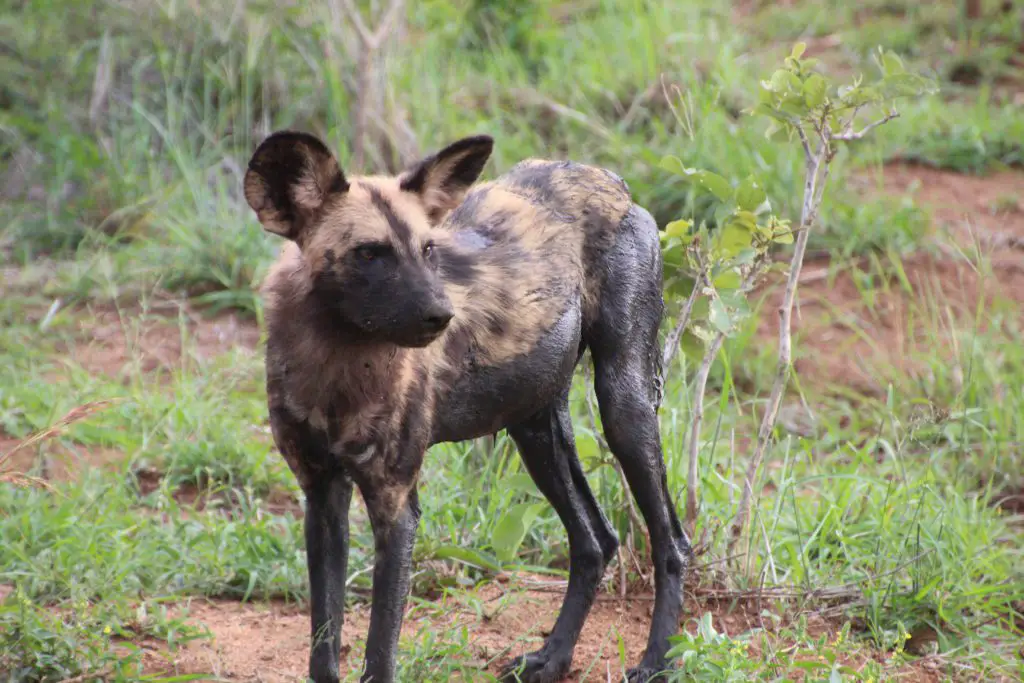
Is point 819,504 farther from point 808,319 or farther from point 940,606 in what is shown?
→ point 808,319

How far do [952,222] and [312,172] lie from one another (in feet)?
16.7

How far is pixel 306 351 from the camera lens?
114 inches

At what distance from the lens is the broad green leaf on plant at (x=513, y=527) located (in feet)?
12.5

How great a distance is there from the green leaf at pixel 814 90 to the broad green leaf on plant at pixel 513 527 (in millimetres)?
1476

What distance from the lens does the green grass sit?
3945 mm

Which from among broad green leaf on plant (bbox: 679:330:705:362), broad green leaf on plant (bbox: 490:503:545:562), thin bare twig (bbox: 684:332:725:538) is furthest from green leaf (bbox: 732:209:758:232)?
broad green leaf on plant (bbox: 490:503:545:562)

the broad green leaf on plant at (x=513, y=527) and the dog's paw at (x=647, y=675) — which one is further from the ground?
the broad green leaf on plant at (x=513, y=527)

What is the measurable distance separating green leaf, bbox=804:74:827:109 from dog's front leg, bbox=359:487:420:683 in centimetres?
169

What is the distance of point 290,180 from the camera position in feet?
9.37

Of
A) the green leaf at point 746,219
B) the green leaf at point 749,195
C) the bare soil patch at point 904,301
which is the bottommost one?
the bare soil patch at point 904,301

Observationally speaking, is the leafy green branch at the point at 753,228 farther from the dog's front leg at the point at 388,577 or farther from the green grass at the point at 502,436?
the dog's front leg at the point at 388,577

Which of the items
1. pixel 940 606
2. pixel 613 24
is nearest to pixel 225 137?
pixel 613 24

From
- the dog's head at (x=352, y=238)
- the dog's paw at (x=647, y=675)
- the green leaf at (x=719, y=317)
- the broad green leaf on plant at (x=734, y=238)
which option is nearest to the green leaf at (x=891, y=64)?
the broad green leaf on plant at (x=734, y=238)

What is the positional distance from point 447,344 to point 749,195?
1.12 metres
